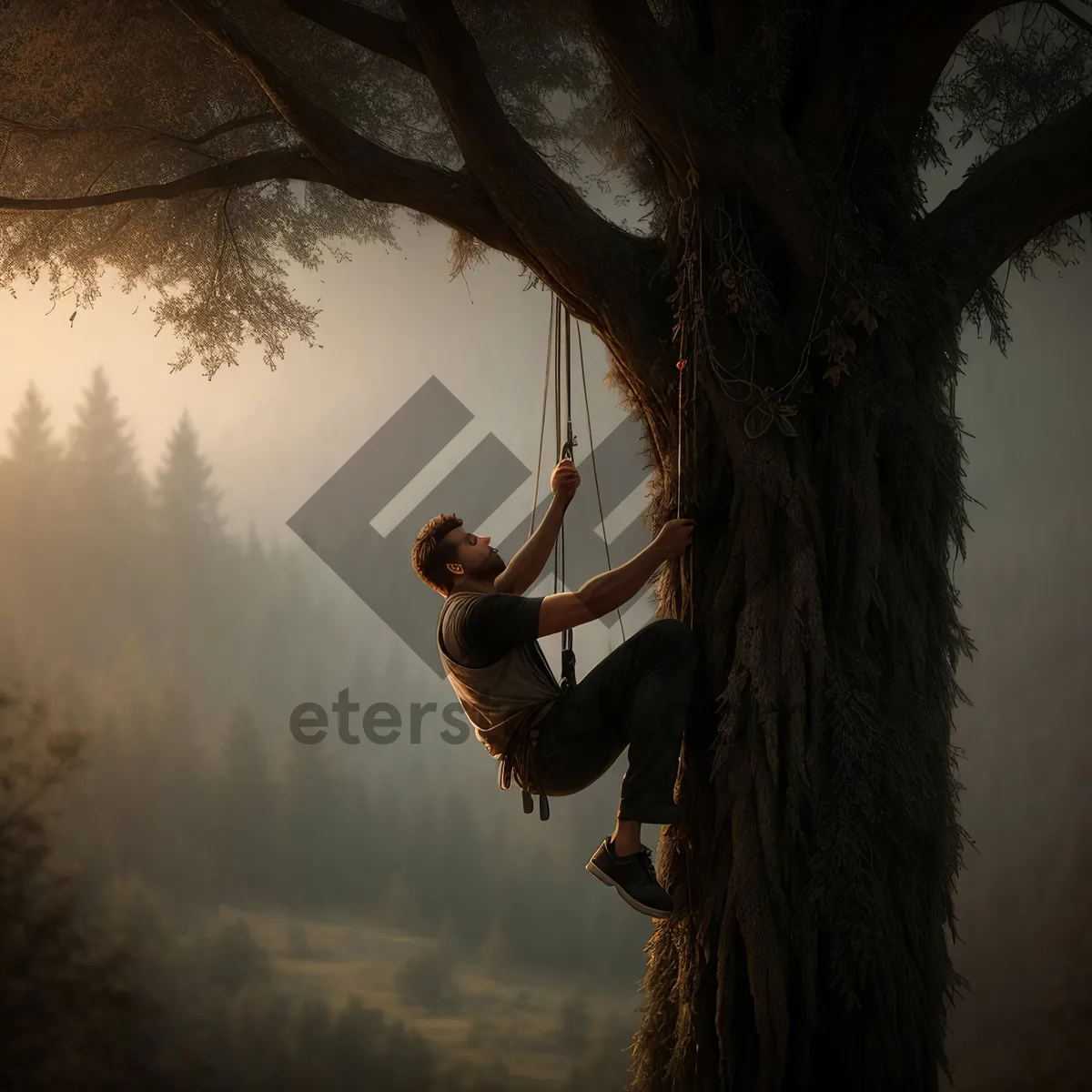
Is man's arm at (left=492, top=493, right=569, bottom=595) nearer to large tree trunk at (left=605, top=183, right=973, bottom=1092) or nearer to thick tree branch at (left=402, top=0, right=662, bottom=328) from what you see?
large tree trunk at (left=605, top=183, right=973, bottom=1092)

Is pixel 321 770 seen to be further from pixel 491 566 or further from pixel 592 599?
pixel 592 599

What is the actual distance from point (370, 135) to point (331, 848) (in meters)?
3.71

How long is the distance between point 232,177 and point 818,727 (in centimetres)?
248

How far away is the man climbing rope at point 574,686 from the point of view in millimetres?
2783

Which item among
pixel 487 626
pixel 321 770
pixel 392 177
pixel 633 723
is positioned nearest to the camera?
pixel 633 723

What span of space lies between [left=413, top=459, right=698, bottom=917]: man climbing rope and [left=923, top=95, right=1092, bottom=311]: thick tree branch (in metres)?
1.08

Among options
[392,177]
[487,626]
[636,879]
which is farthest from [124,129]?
[636,879]

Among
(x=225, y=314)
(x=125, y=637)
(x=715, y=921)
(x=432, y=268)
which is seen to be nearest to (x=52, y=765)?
(x=125, y=637)

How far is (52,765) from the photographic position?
6016 mm

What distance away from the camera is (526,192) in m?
3.01

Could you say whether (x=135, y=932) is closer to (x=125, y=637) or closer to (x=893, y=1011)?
(x=125, y=637)

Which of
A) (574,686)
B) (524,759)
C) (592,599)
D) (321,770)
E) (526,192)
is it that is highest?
(526,192)

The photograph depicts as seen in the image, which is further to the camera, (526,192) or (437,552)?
(437,552)

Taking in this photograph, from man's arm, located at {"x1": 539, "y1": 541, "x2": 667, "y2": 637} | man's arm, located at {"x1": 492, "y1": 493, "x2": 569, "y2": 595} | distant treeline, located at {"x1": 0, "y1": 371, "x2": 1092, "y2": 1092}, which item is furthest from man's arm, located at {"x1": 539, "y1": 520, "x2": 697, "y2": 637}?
distant treeline, located at {"x1": 0, "y1": 371, "x2": 1092, "y2": 1092}
